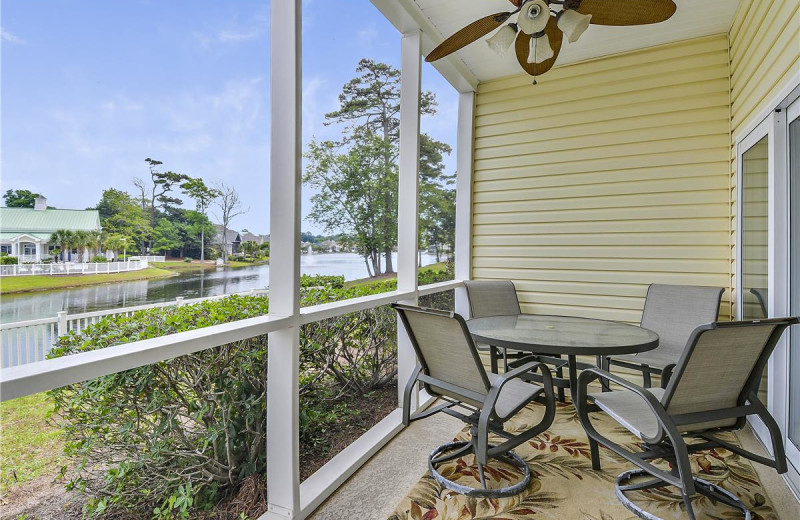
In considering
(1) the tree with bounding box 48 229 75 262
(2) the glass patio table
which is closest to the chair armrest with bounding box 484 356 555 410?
(2) the glass patio table

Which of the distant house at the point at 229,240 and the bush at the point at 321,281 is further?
the bush at the point at 321,281

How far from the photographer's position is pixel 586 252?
397 centimetres

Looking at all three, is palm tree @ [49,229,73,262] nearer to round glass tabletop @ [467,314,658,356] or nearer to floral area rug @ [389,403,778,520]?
floral area rug @ [389,403,778,520]

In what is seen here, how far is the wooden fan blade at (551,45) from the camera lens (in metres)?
2.49

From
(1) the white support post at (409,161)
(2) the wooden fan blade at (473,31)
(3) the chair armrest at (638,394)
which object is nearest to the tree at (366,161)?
(1) the white support post at (409,161)

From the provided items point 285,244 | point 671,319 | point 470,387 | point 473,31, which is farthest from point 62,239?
point 671,319

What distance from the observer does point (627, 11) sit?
2049 mm

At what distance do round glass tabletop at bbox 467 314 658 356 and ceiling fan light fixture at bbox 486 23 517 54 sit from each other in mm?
1751

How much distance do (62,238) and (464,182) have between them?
3.71 metres

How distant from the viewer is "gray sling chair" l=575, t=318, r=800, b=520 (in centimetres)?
175

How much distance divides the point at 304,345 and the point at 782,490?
2811mm

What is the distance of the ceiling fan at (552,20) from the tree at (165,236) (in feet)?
6.15

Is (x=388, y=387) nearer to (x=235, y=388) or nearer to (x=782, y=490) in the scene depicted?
(x=235, y=388)

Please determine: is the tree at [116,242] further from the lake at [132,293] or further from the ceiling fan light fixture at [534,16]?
the ceiling fan light fixture at [534,16]
